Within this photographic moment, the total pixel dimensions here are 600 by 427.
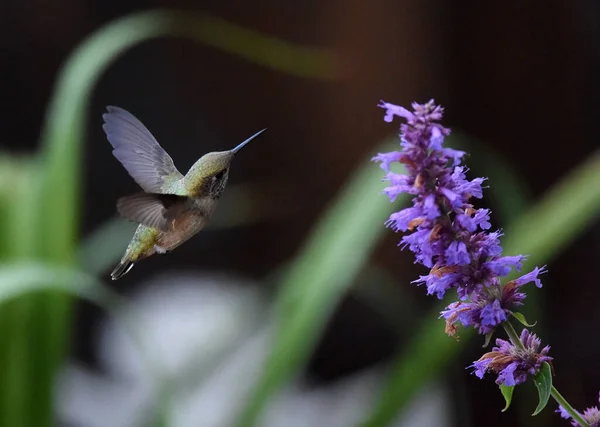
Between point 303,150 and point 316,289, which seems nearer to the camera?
point 316,289

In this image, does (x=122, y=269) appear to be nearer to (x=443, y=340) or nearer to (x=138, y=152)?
(x=138, y=152)

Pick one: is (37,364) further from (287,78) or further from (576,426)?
(287,78)

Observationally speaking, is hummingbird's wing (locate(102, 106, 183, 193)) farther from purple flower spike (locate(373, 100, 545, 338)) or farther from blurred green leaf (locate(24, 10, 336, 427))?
blurred green leaf (locate(24, 10, 336, 427))

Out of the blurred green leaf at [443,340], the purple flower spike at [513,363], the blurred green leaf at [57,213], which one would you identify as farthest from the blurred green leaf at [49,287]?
the purple flower spike at [513,363]

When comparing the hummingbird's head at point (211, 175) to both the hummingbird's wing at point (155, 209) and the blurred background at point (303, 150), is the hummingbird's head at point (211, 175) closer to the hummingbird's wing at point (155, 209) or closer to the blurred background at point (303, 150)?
the hummingbird's wing at point (155, 209)

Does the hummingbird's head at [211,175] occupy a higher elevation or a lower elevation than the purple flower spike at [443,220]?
higher

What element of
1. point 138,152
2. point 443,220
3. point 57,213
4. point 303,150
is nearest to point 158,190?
point 138,152

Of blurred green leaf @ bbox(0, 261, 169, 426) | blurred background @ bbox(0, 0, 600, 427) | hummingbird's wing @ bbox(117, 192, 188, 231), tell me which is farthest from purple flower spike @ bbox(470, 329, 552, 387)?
blurred background @ bbox(0, 0, 600, 427)
